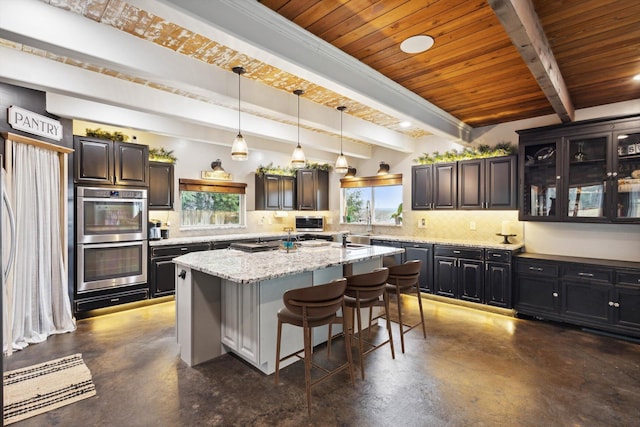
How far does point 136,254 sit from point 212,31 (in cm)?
365

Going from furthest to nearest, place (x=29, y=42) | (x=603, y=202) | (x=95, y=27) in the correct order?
1. (x=603, y=202)
2. (x=95, y=27)
3. (x=29, y=42)

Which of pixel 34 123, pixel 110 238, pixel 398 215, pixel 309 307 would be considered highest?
pixel 34 123

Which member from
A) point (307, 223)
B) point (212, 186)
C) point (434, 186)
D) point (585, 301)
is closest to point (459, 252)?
point (434, 186)

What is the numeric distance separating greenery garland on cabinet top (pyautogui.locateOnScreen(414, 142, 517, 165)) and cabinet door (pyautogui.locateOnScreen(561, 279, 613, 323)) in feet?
6.60

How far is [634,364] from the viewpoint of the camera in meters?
3.01

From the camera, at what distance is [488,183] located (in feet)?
16.1

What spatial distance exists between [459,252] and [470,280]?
43cm

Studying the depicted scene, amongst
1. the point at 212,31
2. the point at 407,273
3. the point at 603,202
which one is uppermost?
the point at 212,31

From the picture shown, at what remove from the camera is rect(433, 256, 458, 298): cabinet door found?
4879mm

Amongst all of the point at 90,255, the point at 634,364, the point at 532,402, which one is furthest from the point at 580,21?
the point at 90,255

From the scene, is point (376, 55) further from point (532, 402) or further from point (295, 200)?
point (295, 200)

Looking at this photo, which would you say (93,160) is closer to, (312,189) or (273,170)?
(273,170)

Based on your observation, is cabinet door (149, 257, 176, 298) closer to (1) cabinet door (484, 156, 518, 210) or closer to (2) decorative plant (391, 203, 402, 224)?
(2) decorative plant (391, 203, 402, 224)

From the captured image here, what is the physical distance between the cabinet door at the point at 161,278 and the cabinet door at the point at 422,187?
165 inches
